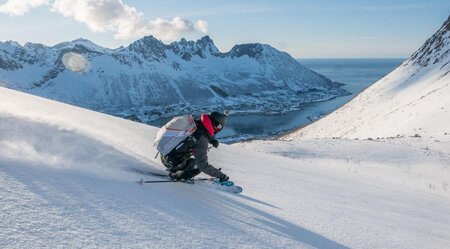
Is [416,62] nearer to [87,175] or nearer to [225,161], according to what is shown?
[225,161]

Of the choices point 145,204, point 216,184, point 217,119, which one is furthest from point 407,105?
point 145,204

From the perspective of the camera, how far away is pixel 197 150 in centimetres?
719

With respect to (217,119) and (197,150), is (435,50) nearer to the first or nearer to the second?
(217,119)

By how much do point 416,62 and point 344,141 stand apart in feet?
184

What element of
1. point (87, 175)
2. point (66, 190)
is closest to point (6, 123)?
point (87, 175)

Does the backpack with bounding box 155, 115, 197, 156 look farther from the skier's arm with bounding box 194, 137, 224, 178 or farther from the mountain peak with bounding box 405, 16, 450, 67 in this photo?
the mountain peak with bounding box 405, 16, 450, 67

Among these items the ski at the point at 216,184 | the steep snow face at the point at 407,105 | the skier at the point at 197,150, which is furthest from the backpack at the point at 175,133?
the steep snow face at the point at 407,105

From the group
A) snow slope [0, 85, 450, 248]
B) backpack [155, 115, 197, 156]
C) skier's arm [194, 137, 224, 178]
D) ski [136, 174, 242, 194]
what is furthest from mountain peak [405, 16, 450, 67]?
backpack [155, 115, 197, 156]

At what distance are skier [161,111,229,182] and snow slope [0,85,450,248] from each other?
427 mm

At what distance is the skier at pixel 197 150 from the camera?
7.15m

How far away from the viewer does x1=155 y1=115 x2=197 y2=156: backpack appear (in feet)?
23.4

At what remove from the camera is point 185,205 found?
5.77m

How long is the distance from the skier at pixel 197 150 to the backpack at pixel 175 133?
3.1 inches

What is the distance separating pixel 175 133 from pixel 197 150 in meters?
0.50
